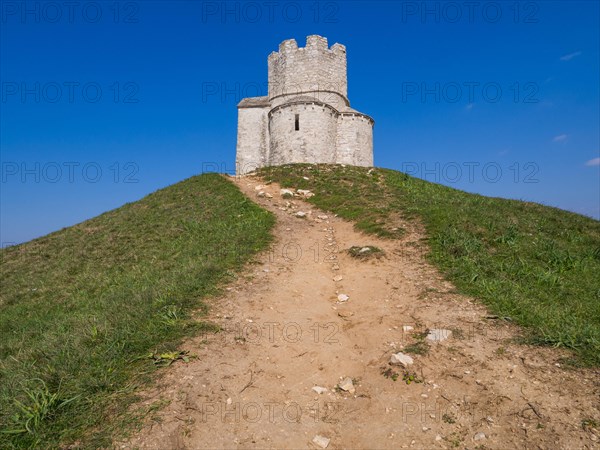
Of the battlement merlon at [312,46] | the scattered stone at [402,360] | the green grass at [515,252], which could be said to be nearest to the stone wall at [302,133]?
the battlement merlon at [312,46]

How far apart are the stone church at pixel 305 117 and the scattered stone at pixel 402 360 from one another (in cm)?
2917

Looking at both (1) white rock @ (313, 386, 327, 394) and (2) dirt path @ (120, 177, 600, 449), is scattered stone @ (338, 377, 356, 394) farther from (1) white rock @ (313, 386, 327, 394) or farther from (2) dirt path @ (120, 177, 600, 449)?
(1) white rock @ (313, 386, 327, 394)

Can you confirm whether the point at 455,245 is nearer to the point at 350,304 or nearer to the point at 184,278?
the point at 350,304

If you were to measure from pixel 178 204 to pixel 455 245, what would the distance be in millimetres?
15426

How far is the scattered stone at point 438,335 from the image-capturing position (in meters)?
6.87

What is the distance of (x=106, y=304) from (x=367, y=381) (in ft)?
24.3

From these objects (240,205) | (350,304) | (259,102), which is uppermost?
(259,102)

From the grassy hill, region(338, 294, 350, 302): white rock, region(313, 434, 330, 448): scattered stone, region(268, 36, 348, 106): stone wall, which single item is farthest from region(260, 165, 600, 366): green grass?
region(268, 36, 348, 106): stone wall

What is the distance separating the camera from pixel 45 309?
38.9ft

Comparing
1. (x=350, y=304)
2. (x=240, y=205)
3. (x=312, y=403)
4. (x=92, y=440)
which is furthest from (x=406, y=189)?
(x=92, y=440)

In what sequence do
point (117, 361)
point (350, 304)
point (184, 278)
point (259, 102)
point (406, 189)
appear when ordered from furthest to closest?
point (259, 102)
point (406, 189)
point (184, 278)
point (350, 304)
point (117, 361)

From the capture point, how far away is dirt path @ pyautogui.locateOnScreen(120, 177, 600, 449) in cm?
486

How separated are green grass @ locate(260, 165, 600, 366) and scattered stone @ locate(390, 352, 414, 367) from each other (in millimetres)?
Result: 2326

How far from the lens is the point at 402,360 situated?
6.26 m
